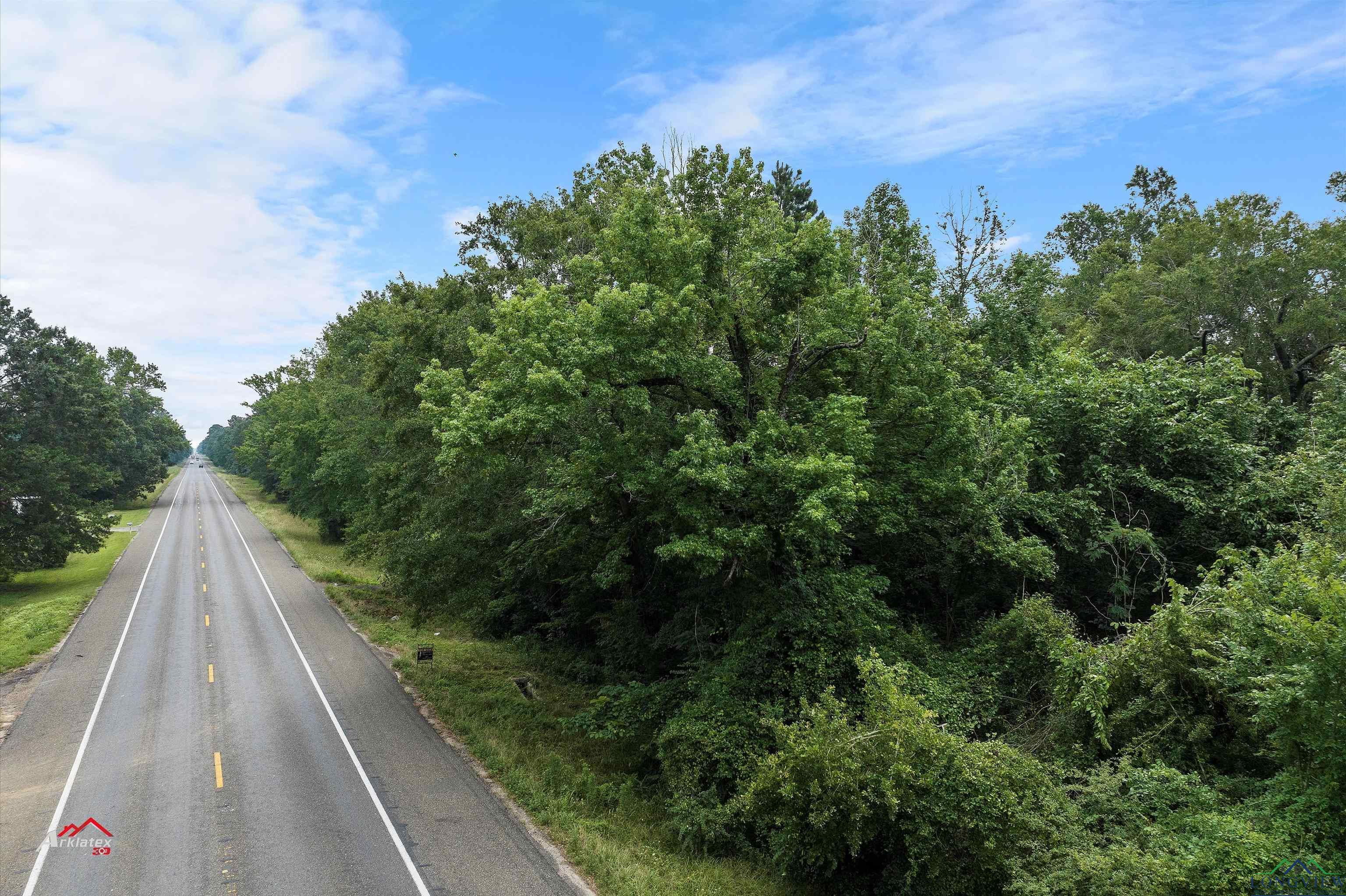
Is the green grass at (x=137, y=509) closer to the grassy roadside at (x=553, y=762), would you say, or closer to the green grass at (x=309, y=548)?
the green grass at (x=309, y=548)

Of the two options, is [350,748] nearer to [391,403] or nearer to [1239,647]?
[391,403]

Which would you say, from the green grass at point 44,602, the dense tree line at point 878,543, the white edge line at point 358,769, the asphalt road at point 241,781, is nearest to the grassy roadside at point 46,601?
the green grass at point 44,602

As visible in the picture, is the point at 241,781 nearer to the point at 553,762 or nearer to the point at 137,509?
the point at 553,762

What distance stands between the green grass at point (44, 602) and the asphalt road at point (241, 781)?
3.42 feet

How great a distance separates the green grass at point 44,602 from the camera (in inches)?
910

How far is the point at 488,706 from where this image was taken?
1953 cm

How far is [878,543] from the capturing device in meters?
18.2

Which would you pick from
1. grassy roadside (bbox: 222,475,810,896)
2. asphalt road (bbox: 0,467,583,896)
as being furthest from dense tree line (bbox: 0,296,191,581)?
grassy roadside (bbox: 222,475,810,896)

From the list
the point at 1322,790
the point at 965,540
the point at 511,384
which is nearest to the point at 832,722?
the point at 1322,790

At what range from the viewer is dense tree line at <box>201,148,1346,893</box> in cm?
1041

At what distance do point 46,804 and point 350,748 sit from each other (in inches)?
209

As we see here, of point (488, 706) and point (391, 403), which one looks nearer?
point (488, 706)

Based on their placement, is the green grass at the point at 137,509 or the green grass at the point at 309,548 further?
the green grass at the point at 137,509

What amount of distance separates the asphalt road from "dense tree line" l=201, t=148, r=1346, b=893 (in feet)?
11.8
